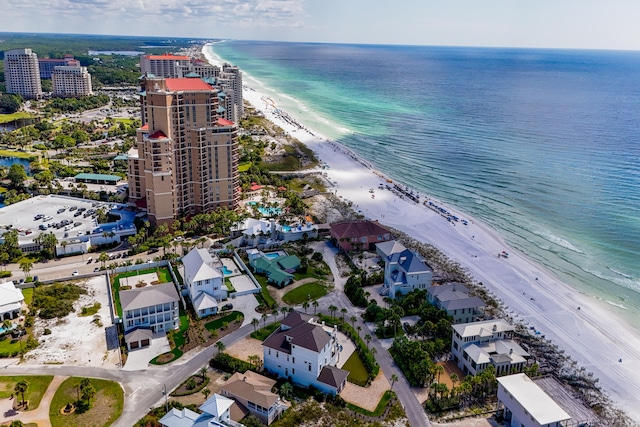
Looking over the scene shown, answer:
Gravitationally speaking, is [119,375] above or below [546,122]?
below

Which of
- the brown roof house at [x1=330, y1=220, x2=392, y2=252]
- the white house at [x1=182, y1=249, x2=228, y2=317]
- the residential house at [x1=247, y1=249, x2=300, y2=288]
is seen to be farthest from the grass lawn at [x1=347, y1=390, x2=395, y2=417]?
the brown roof house at [x1=330, y1=220, x2=392, y2=252]

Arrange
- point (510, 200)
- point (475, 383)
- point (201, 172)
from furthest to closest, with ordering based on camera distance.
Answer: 1. point (510, 200)
2. point (201, 172)
3. point (475, 383)

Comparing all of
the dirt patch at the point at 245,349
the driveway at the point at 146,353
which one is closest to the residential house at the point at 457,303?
the dirt patch at the point at 245,349

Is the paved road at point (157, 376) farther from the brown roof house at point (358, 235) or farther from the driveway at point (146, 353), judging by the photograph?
the brown roof house at point (358, 235)

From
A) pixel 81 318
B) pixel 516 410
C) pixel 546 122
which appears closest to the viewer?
pixel 516 410

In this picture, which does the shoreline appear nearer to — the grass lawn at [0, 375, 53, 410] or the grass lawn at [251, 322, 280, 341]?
the grass lawn at [251, 322, 280, 341]

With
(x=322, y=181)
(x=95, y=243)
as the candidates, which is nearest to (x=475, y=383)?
(x=95, y=243)

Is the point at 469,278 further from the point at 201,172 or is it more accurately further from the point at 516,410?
the point at 201,172
